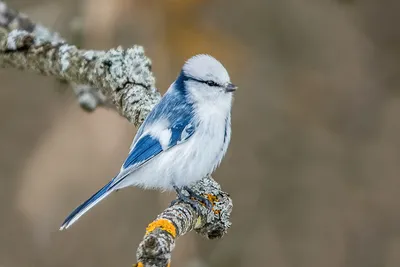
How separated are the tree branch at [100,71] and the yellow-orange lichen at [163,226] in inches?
7.5

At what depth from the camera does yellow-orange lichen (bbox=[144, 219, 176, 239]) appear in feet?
4.36

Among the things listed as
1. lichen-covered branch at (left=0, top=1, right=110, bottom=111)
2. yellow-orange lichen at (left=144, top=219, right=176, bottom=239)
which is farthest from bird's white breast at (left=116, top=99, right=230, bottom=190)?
lichen-covered branch at (left=0, top=1, right=110, bottom=111)

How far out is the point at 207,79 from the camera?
73.9 inches

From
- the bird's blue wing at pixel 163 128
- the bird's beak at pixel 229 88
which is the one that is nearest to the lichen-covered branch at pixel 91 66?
the bird's blue wing at pixel 163 128

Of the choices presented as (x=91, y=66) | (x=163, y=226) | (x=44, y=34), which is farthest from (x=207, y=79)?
(x=44, y=34)

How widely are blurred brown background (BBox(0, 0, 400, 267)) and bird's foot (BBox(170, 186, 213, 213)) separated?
1.30 meters

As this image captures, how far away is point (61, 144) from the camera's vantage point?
3.39 metres

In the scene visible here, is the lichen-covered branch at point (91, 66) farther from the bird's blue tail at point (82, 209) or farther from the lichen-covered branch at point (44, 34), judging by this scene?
the bird's blue tail at point (82, 209)

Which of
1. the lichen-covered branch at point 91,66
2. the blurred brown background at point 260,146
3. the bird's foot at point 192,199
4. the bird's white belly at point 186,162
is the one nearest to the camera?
the bird's foot at point 192,199

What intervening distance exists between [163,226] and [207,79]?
629 mm

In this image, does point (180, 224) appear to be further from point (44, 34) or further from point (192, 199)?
point (44, 34)

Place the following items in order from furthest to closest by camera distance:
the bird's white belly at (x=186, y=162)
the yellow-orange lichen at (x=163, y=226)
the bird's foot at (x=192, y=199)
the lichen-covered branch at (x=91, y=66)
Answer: the lichen-covered branch at (x=91, y=66), the bird's white belly at (x=186, y=162), the bird's foot at (x=192, y=199), the yellow-orange lichen at (x=163, y=226)

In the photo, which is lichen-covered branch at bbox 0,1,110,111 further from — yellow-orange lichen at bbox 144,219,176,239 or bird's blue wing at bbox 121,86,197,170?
yellow-orange lichen at bbox 144,219,176,239

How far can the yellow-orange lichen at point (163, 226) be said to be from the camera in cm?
133
